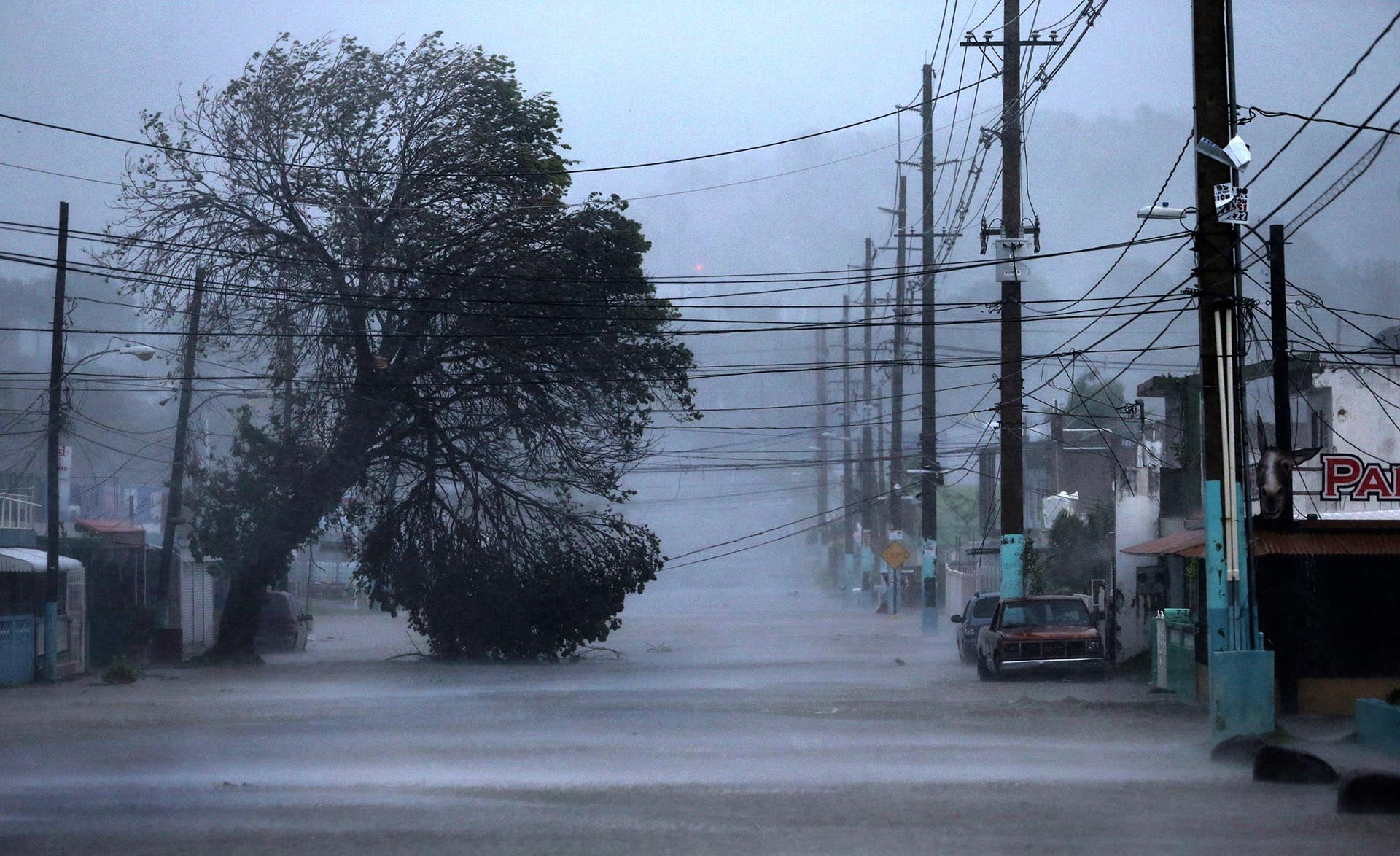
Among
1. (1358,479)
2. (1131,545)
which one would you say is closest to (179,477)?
(1131,545)

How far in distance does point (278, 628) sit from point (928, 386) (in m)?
20.2

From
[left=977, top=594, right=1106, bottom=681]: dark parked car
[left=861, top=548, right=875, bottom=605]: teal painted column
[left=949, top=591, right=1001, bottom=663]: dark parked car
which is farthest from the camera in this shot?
[left=861, top=548, right=875, bottom=605]: teal painted column

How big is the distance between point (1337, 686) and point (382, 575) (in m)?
21.2

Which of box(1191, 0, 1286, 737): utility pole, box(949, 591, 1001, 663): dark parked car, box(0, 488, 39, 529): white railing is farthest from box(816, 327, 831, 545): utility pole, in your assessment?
box(1191, 0, 1286, 737): utility pole

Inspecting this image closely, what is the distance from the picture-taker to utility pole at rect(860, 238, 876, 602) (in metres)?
60.0

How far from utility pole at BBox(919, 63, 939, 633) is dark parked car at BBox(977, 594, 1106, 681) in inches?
440

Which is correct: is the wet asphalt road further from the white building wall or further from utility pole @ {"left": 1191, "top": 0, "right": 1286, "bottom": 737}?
the white building wall

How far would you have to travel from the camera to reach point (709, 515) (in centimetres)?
14462

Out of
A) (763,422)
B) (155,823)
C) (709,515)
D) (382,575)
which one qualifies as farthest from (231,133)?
(763,422)

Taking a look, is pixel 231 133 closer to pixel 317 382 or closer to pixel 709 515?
pixel 317 382

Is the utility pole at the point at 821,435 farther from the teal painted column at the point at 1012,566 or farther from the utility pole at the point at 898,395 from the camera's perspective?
the teal painted column at the point at 1012,566

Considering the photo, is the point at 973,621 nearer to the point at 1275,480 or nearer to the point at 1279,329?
the point at 1279,329

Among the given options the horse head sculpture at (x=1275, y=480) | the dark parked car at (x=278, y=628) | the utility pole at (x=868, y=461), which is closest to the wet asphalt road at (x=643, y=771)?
the horse head sculpture at (x=1275, y=480)

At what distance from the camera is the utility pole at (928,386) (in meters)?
39.5
